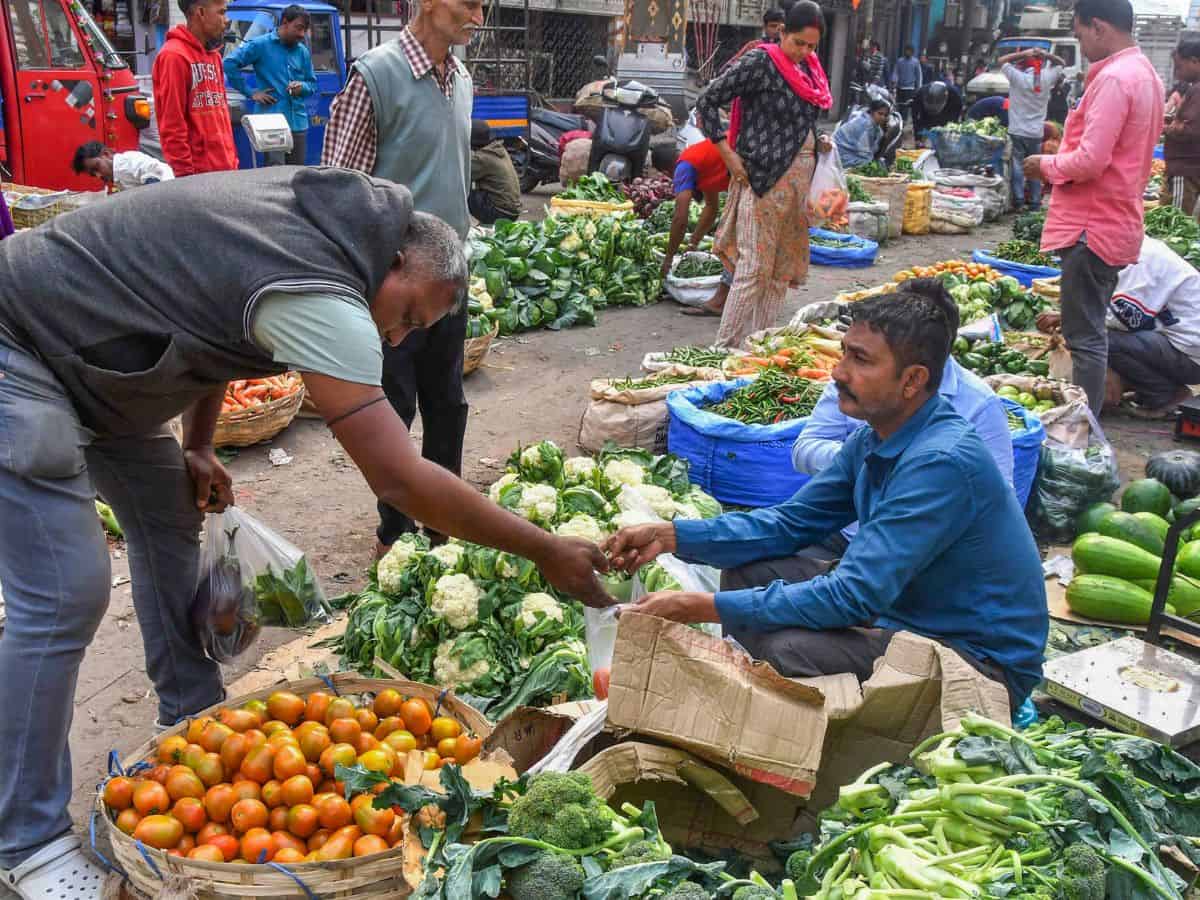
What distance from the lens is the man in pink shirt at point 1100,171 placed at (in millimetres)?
5246

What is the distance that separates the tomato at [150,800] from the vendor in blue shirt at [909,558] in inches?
47.2

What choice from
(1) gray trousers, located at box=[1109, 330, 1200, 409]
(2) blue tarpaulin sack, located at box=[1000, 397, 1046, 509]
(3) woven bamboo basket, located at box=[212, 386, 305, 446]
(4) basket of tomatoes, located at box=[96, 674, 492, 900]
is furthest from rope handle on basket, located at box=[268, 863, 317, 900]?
(1) gray trousers, located at box=[1109, 330, 1200, 409]

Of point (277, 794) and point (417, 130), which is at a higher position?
point (417, 130)

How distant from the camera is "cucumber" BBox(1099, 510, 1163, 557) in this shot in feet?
14.6

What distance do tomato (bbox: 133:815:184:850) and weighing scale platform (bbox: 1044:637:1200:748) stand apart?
9.03 ft

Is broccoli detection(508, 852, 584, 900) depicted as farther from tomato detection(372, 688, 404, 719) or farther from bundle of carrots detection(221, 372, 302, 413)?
bundle of carrots detection(221, 372, 302, 413)

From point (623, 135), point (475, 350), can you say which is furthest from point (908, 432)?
point (623, 135)

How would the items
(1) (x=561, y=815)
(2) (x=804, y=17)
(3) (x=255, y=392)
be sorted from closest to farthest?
(1) (x=561, y=815), (3) (x=255, y=392), (2) (x=804, y=17)

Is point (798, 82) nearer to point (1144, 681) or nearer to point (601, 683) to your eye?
point (1144, 681)

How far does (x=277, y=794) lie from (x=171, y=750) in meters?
0.36

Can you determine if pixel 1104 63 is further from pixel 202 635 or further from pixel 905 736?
pixel 202 635

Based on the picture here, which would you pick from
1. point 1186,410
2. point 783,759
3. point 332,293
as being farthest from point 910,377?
point 1186,410

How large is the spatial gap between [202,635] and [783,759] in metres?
1.68

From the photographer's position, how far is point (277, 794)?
248 cm
